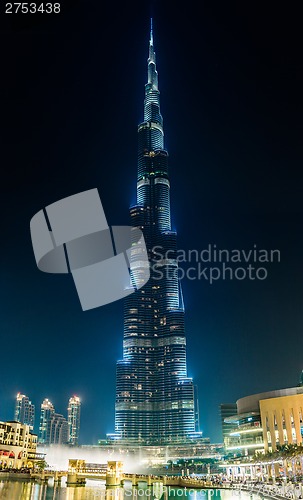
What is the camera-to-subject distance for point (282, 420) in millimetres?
85438

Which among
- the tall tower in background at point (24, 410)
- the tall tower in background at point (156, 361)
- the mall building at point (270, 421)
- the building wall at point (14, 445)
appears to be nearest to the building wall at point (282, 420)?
the mall building at point (270, 421)

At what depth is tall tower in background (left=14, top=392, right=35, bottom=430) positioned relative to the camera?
590ft

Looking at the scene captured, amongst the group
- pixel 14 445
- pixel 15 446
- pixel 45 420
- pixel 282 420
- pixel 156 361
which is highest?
pixel 156 361

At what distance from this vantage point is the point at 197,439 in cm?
16375

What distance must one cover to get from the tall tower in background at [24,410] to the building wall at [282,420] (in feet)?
385

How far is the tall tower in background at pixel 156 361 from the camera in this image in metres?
170

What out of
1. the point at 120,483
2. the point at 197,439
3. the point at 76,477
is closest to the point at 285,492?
the point at 120,483

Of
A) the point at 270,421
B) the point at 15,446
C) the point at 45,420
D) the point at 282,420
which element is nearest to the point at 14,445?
the point at 15,446

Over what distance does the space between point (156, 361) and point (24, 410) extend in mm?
54771

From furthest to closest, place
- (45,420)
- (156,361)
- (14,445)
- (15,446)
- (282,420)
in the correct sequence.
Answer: (45,420), (156,361), (14,445), (15,446), (282,420)

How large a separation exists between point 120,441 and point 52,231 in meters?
114

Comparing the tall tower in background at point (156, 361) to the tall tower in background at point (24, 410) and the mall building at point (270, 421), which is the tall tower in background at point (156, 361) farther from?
the mall building at point (270, 421)

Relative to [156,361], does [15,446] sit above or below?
below

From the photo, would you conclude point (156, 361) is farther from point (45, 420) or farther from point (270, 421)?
point (270, 421)
